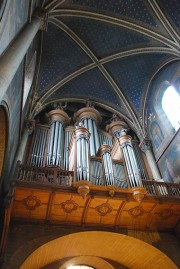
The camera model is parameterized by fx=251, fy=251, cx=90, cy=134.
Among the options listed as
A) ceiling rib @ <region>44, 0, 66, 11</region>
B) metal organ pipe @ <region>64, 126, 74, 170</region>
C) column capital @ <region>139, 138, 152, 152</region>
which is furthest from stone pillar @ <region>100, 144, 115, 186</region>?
ceiling rib @ <region>44, 0, 66, 11</region>

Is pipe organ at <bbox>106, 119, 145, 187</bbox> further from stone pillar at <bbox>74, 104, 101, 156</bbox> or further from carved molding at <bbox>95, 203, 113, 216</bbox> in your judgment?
stone pillar at <bbox>74, 104, 101, 156</bbox>

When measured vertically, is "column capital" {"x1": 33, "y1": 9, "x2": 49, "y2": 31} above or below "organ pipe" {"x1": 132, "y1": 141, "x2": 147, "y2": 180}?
above

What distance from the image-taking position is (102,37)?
515 inches

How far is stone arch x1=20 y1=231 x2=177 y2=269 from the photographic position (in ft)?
26.3

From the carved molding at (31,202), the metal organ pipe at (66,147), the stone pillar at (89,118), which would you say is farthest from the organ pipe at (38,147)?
the carved molding at (31,202)

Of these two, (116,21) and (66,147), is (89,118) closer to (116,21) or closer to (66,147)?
(66,147)

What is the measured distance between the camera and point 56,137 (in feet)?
37.5

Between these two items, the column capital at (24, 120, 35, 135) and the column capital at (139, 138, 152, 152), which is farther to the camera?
the column capital at (139, 138, 152, 152)

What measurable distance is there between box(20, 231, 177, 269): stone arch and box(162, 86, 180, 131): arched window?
502cm

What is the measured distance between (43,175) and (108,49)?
8.38 m

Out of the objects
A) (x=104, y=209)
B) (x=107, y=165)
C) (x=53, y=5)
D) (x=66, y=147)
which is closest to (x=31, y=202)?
(x=104, y=209)

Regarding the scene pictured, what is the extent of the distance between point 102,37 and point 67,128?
5.09 meters

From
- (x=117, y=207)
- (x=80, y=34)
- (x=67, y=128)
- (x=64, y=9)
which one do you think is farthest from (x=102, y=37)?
(x=117, y=207)

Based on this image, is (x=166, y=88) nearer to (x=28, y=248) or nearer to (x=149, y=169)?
(x=149, y=169)
